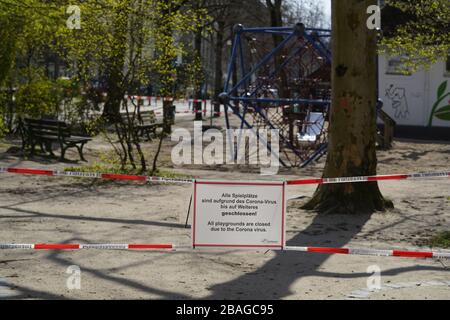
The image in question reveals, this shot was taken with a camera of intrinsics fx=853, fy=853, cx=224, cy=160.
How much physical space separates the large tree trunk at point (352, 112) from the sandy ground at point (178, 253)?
353 mm

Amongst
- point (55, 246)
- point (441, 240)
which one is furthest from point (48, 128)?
point (441, 240)

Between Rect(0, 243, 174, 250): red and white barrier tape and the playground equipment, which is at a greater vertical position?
the playground equipment

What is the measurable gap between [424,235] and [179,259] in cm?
354

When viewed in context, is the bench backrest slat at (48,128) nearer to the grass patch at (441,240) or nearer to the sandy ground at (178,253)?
the sandy ground at (178,253)

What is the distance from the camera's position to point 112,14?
1547 centimetres

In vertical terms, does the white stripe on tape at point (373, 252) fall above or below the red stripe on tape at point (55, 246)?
below

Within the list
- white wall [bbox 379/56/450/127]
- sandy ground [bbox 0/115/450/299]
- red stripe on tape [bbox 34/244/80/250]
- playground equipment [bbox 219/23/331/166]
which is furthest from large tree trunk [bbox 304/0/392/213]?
white wall [bbox 379/56/450/127]

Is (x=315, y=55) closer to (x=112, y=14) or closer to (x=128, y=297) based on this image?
(x=112, y=14)

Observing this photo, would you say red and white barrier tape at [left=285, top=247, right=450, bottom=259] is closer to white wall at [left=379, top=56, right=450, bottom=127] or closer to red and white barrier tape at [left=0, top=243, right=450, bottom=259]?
red and white barrier tape at [left=0, top=243, right=450, bottom=259]

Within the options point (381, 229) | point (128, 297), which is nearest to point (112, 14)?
point (381, 229)

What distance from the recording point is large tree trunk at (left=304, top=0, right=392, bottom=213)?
485 inches

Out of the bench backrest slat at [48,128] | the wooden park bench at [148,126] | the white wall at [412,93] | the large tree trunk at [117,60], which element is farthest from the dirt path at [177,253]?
the white wall at [412,93]

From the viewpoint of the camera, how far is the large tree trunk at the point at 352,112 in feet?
40.4

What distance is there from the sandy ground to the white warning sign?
33cm
